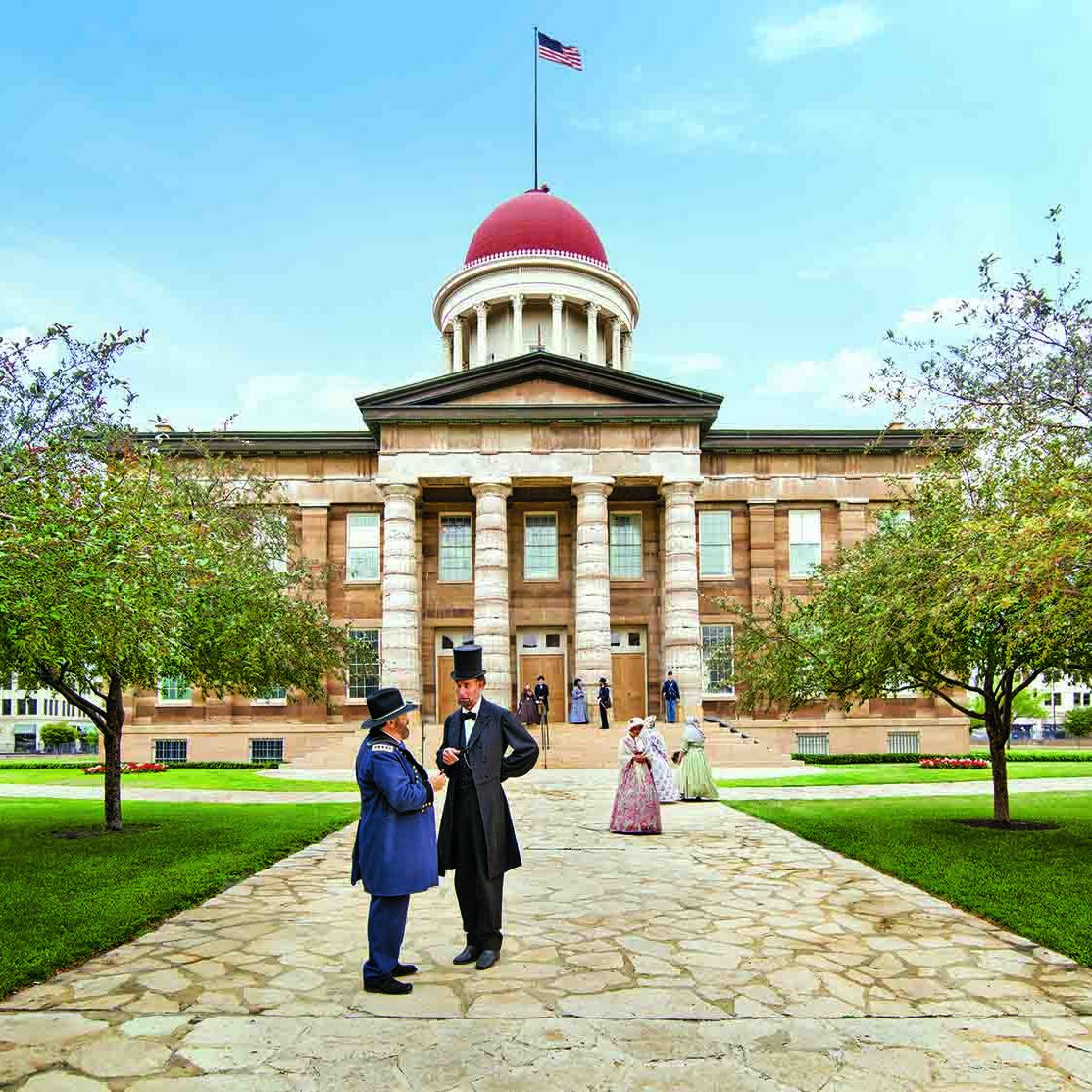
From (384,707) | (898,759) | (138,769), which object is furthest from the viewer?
(898,759)

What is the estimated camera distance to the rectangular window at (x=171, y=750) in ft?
121

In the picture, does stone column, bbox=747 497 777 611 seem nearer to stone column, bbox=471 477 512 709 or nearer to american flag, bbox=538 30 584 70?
stone column, bbox=471 477 512 709

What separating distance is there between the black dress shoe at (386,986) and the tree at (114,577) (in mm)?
3721

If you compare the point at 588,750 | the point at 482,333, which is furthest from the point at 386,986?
the point at 482,333

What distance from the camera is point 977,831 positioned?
Answer: 15.4 metres

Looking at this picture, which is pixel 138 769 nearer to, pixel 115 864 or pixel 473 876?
pixel 115 864

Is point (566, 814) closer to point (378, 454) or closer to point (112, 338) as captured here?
point (112, 338)

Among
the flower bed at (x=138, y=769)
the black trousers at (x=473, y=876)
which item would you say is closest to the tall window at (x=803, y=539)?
the flower bed at (x=138, y=769)

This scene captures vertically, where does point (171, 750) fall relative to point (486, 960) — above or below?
below

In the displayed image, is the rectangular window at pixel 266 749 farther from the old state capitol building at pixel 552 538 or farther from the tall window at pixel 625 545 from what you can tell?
the tall window at pixel 625 545

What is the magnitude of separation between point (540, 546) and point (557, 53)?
24960mm

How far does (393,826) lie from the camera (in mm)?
7289

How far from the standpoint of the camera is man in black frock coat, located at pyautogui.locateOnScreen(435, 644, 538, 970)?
7879 mm

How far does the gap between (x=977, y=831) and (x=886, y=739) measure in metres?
23.3
